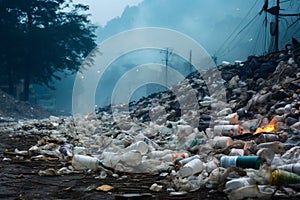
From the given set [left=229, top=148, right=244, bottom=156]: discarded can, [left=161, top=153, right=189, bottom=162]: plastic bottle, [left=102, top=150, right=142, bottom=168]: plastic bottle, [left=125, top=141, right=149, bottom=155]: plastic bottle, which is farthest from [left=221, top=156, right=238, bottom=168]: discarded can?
[left=125, top=141, right=149, bottom=155]: plastic bottle

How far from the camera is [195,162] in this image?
2084 mm

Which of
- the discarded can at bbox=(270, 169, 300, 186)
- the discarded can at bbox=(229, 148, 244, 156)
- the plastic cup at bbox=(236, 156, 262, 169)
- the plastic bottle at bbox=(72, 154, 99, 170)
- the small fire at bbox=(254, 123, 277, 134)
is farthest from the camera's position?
the small fire at bbox=(254, 123, 277, 134)

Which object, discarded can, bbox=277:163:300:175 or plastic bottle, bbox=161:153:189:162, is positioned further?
plastic bottle, bbox=161:153:189:162

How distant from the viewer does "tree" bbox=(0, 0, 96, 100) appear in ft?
58.5

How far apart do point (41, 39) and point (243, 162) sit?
18475mm

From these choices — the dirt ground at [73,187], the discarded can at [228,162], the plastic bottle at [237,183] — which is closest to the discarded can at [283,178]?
the plastic bottle at [237,183]

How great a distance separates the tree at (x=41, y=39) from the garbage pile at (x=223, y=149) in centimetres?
1490

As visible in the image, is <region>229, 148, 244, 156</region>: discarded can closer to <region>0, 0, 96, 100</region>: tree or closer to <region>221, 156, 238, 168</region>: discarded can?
<region>221, 156, 238, 168</region>: discarded can

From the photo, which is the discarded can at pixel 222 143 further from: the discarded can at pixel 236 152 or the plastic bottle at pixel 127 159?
the plastic bottle at pixel 127 159

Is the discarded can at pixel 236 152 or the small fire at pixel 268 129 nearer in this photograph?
the discarded can at pixel 236 152

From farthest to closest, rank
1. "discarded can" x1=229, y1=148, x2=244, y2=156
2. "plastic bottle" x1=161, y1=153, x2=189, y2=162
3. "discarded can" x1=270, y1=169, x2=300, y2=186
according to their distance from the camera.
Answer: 1. "plastic bottle" x1=161, y1=153, x2=189, y2=162
2. "discarded can" x1=229, y1=148, x2=244, y2=156
3. "discarded can" x1=270, y1=169, x2=300, y2=186

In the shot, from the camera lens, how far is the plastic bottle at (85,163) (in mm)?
2397

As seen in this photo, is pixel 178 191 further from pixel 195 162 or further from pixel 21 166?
pixel 21 166

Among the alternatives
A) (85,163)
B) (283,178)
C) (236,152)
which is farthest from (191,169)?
(85,163)
